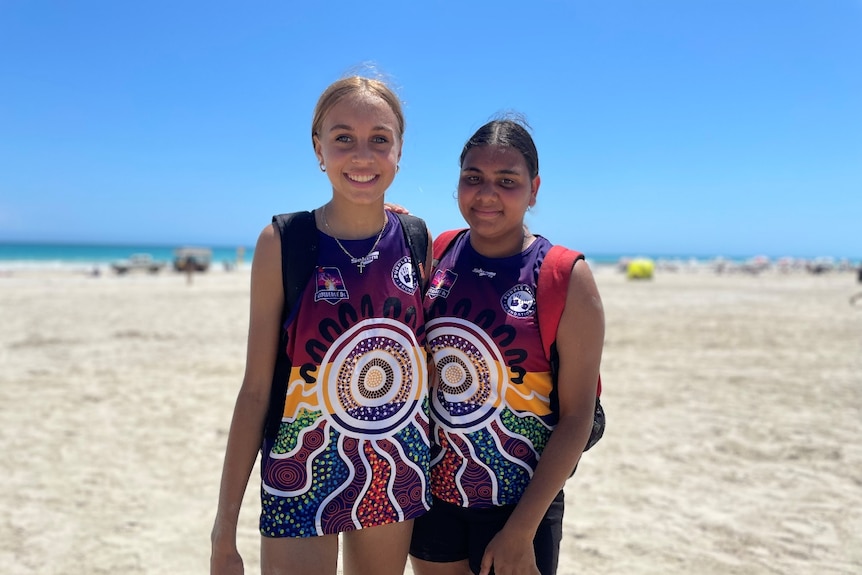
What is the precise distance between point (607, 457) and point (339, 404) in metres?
4.13

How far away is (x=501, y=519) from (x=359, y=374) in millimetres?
621

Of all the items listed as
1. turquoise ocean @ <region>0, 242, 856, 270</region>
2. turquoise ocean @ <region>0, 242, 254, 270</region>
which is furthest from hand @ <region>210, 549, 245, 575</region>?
turquoise ocean @ <region>0, 242, 254, 270</region>

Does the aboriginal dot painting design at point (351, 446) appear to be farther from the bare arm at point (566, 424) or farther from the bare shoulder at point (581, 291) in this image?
the bare shoulder at point (581, 291)

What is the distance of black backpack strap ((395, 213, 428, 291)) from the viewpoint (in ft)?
6.25

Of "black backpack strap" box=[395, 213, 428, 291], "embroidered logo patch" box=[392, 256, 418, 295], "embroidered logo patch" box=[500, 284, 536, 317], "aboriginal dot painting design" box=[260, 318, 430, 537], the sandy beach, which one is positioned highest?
"black backpack strap" box=[395, 213, 428, 291]

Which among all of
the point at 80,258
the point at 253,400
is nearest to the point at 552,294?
the point at 253,400

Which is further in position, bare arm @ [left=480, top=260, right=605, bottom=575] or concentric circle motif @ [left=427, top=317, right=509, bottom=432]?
concentric circle motif @ [left=427, top=317, right=509, bottom=432]

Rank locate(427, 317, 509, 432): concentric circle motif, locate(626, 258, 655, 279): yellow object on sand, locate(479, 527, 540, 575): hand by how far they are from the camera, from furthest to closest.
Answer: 1. locate(626, 258, 655, 279): yellow object on sand
2. locate(427, 317, 509, 432): concentric circle motif
3. locate(479, 527, 540, 575): hand

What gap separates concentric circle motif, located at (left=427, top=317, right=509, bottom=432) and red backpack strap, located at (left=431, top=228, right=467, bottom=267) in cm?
31

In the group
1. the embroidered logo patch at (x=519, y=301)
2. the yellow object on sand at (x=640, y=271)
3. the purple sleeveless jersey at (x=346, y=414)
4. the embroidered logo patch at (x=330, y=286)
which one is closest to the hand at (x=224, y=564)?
the purple sleeveless jersey at (x=346, y=414)

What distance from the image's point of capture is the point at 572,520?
409cm

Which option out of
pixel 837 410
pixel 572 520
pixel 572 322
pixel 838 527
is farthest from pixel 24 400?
pixel 837 410

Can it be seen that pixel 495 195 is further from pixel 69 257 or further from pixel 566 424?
pixel 69 257

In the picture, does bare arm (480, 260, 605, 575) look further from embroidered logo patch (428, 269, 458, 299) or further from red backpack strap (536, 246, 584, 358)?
embroidered logo patch (428, 269, 458, 299)
